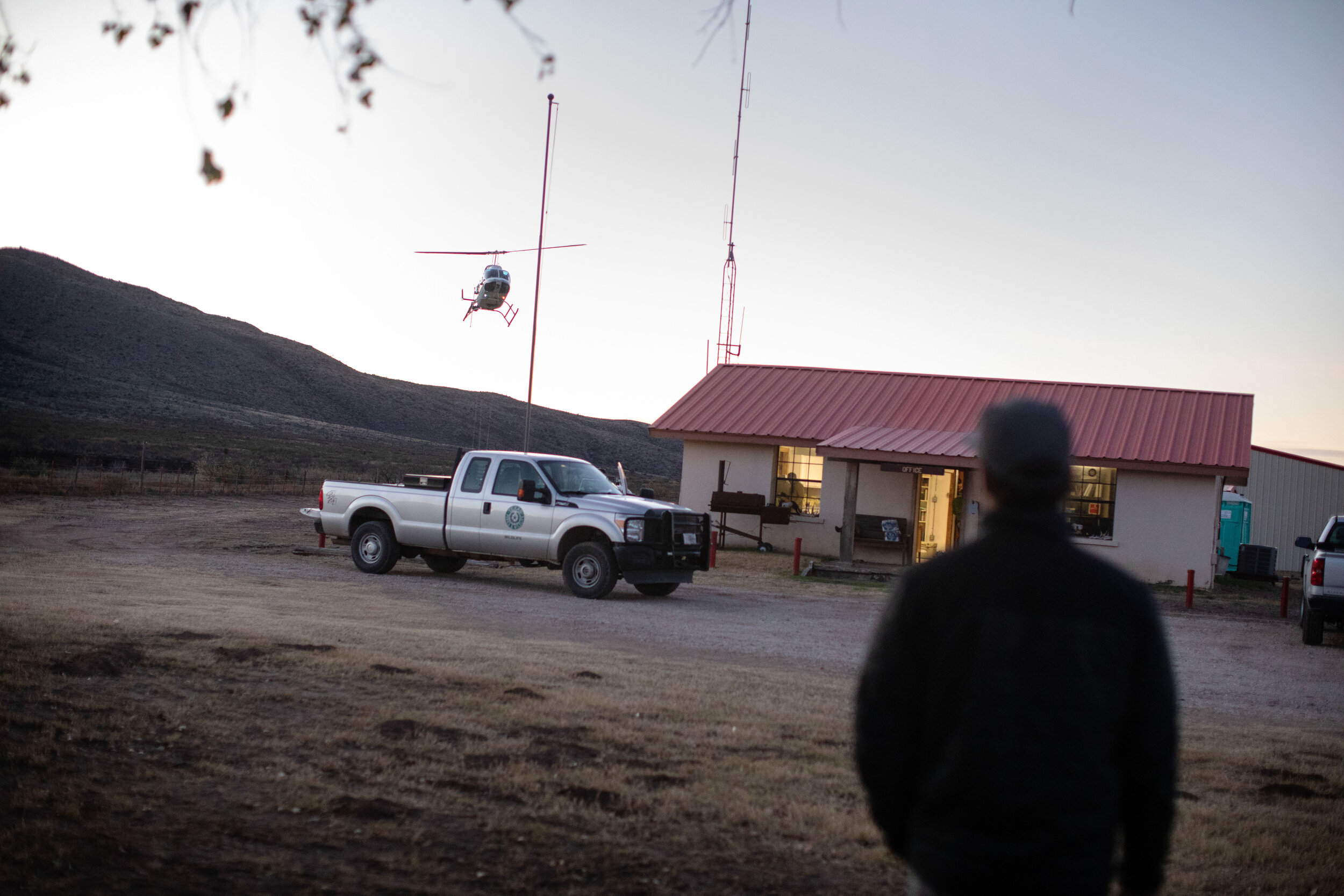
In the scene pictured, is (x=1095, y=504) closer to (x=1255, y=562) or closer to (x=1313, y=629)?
(x=1255, y=562)

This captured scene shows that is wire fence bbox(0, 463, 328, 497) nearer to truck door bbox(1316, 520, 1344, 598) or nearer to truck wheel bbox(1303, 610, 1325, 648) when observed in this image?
truck wheel bbox(1303, 610, 1325, 648)

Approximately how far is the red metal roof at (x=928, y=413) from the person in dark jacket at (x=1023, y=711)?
20.5 metres

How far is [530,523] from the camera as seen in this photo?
16.6 metres

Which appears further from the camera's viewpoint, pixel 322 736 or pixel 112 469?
pixel 112 469

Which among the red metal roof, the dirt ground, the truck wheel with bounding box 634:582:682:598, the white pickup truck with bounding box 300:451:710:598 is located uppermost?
the red metal roof

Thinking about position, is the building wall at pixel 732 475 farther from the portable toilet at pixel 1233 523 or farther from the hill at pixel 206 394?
the hill at pixel 206 394

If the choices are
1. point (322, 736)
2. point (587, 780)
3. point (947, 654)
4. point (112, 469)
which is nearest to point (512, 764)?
point (587, 780)

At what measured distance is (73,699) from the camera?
22.5 feet

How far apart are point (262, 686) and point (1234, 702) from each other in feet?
27.3

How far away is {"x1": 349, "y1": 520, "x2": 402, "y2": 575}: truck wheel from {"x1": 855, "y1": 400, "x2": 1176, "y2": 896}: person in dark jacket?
15.8 m

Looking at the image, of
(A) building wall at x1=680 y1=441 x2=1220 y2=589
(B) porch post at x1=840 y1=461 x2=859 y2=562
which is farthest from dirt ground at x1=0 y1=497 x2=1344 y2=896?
(A) building wall at x1=680 y1=441 x2=1220 y2=589

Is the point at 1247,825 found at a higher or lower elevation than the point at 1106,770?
lower

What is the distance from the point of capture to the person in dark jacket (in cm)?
245

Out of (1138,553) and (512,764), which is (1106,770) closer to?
(512,764)
